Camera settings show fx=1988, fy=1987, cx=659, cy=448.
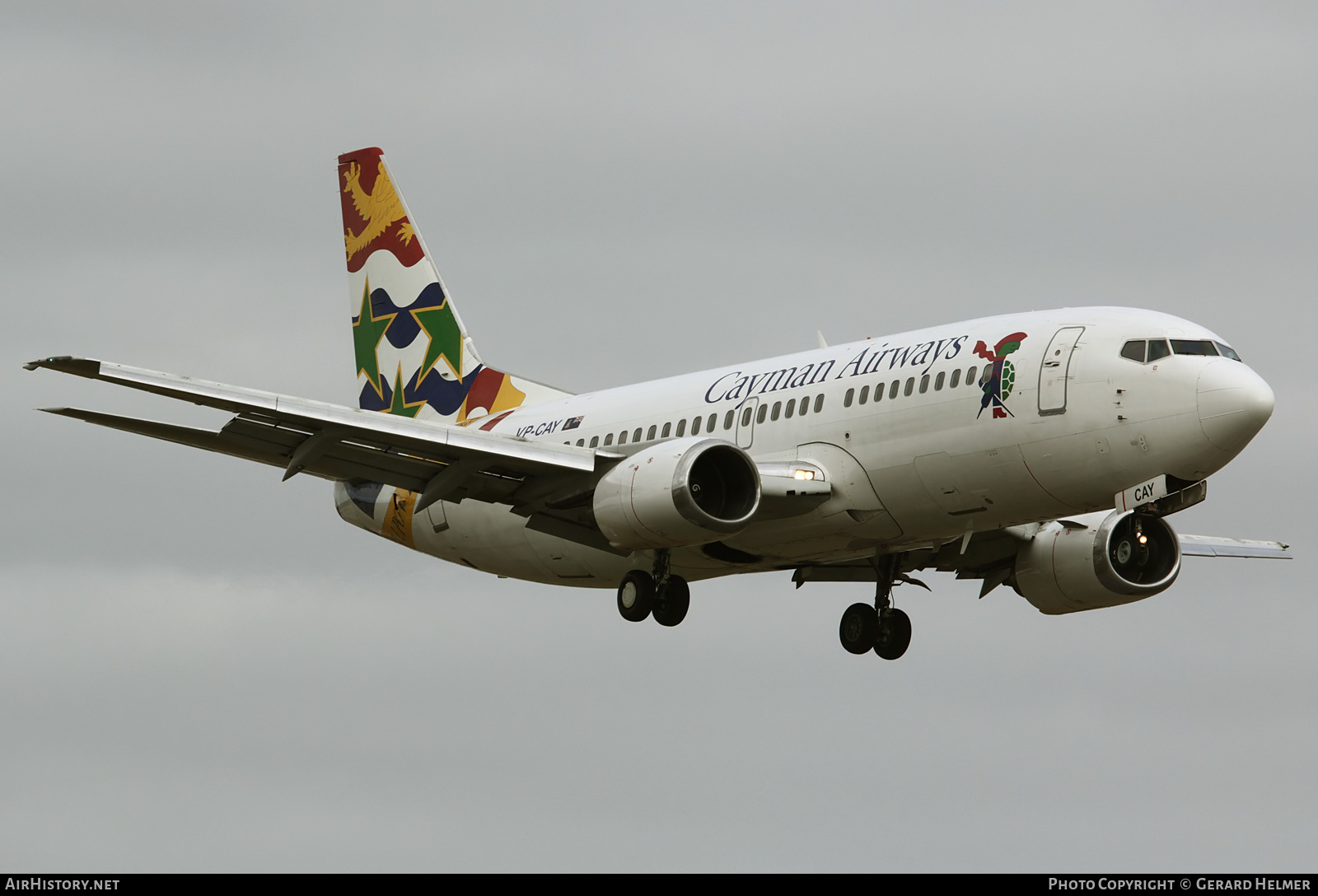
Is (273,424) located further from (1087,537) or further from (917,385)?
(1087,537)

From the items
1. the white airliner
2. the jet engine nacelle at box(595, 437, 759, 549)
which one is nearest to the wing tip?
the white airliner

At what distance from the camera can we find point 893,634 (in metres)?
43.3

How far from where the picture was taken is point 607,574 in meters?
43.2

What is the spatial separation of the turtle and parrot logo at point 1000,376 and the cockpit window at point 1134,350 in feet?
6.25

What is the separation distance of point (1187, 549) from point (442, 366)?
732 inches

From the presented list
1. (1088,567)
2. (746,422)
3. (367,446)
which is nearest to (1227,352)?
(1088,567)

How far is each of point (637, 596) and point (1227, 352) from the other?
40.4 ft

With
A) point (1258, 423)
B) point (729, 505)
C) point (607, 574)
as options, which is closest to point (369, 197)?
point (607, 574)

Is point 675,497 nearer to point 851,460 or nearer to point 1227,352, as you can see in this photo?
point 851,460

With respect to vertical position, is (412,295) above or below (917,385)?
above

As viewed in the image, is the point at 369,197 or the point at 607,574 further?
the point at 369,197

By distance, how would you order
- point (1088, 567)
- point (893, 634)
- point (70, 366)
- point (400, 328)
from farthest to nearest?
point (400, 328), point (893, 634), point (1088, 567), point (70, 366)

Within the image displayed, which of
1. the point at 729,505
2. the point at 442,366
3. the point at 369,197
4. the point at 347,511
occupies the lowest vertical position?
the point at 729,505

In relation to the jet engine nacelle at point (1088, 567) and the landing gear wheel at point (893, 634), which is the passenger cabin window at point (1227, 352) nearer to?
the jet engine nacelle at point (1088, 567)
